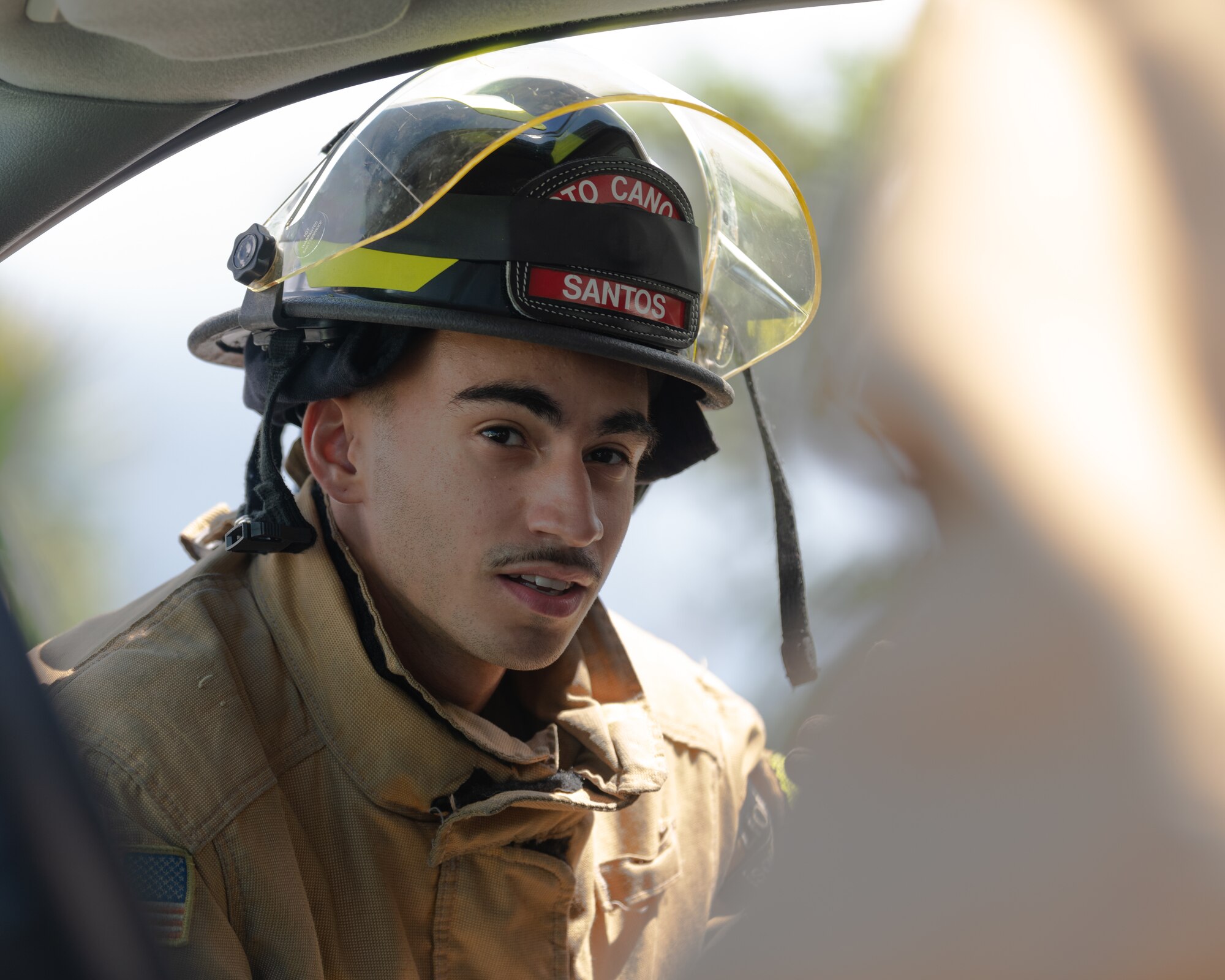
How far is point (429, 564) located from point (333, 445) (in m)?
0.34

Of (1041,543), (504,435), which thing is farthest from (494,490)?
(1041,543)

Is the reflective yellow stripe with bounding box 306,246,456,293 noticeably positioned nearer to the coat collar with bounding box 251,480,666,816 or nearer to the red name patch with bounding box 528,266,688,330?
the red name patch with bounding box 528,266,688,330

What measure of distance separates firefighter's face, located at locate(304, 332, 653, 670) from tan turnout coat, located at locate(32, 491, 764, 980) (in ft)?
0.44

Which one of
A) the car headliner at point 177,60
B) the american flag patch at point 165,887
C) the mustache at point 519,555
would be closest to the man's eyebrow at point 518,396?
the mustache at point 519,555

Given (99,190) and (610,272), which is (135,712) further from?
(610,272)

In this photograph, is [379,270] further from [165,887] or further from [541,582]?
[165,887]

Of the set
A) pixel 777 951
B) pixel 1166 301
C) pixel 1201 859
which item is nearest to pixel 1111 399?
pixel 1166 301

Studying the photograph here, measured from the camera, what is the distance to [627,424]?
1976mm

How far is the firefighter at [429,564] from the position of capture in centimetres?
159

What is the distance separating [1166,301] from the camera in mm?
622

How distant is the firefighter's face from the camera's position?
6.03 ft

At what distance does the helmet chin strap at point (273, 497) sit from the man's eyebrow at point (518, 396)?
319 mm

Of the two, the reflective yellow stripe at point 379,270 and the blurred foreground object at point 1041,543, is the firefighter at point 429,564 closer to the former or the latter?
the reflective yellow stripe at point 379,270

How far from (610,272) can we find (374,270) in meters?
0.39
